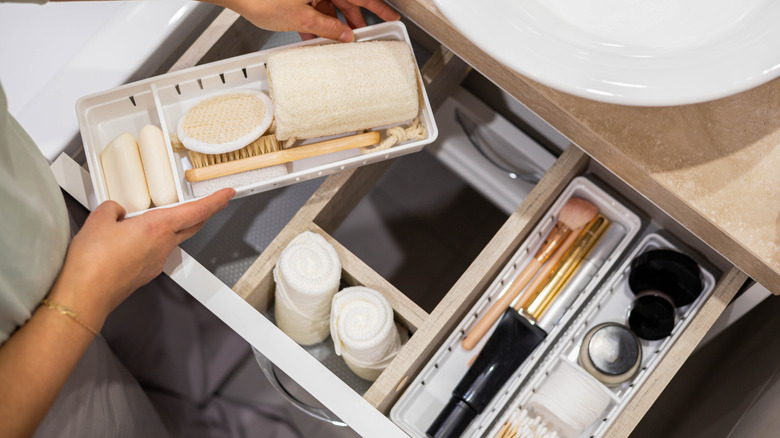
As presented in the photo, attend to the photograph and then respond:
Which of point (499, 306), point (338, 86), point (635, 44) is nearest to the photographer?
point (635, 44)

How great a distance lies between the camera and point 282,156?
646mm

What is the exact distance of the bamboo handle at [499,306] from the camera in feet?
2.31

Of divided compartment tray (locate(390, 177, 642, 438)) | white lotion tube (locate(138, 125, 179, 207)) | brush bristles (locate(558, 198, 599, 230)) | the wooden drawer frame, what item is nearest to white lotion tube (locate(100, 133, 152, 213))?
white lotion tube (locate(138, 125, 179, 207))

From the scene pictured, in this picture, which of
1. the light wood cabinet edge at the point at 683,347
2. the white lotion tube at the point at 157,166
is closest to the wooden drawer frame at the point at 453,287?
the light wood cabinet edge at the point at 683,347

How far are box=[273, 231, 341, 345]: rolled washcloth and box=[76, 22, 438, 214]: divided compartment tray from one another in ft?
0.24

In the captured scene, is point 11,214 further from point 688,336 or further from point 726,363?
point 726,363

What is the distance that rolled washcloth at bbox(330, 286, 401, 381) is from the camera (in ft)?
2.10

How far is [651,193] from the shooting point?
1.78ft

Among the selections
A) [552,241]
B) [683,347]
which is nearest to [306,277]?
[552,241]

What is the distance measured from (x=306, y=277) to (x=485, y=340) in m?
0.23

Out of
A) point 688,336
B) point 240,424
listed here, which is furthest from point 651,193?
point 240,424

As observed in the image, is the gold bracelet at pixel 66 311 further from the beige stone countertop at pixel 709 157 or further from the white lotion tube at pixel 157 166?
the beige stone countertop at pixel 709 157

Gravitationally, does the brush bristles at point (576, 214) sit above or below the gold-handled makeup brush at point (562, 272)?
above

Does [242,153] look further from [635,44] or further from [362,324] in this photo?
[635,44]
